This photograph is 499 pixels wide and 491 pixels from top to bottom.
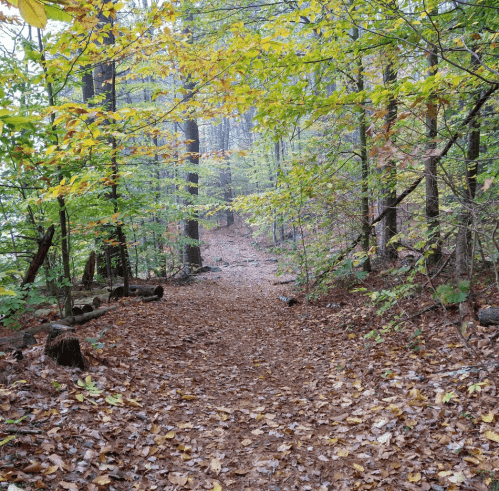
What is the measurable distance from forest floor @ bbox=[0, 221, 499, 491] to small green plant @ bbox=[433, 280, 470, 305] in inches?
14.5

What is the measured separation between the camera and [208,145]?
40.5 m

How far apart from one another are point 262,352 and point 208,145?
123 feet

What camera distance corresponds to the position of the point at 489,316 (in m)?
4.60

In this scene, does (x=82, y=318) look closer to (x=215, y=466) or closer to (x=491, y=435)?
(x=215, y=466)

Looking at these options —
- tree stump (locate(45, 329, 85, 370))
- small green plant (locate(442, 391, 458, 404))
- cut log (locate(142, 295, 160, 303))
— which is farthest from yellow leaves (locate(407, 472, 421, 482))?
cut log (locate(142, 295, 160, 303))

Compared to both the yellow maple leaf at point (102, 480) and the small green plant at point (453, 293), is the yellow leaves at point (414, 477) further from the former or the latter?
the small green plant at point (453, 293)

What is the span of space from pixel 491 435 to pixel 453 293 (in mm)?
2404

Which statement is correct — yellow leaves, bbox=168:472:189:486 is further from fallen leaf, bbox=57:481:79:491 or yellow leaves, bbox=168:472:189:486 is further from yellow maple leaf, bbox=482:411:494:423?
yellow maple leaf, bbox=482:411:494:423

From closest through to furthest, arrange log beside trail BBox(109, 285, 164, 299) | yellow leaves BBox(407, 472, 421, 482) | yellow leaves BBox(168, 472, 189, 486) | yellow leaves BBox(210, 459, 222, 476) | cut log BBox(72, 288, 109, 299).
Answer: yellow leaves BBox(407, 472, 421, 482), yellow leaves BBox(168, 472, 189, 486), yellow leaves BBox(210, 459, 222, 476), cut log BBox(72, 288, 109, 299), log beside trail BBox(109, 285, 164, 299)

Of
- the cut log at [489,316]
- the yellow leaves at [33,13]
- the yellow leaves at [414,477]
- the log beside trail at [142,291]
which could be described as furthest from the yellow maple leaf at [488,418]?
the log beside trail at [142,291]

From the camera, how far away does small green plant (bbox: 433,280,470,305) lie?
4.89 metres

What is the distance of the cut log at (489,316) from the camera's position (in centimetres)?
453

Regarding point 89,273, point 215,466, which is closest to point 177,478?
point 215,466

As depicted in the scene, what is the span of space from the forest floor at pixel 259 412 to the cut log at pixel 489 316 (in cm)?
19
